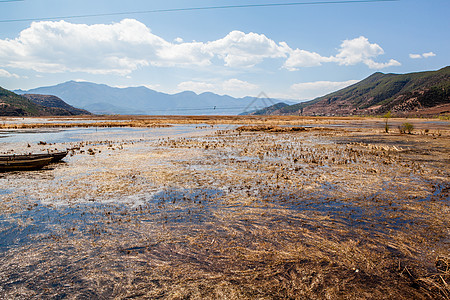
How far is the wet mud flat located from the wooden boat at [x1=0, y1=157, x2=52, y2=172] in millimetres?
2454

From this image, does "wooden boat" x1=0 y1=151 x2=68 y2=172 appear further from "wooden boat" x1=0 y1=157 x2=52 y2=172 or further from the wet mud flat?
the wet mud flat

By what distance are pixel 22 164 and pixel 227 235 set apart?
22.1 m

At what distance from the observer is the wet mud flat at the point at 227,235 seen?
7.42 m

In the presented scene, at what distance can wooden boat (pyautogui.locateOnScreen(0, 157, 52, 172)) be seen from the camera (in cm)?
2257

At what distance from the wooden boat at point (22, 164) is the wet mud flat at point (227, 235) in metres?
2.45

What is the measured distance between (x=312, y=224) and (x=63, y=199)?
14.1 m

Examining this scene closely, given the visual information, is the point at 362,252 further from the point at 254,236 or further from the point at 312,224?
the point at 254,236

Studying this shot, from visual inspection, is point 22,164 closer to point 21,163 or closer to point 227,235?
point 21,163

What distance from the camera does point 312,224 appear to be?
37.7 ft

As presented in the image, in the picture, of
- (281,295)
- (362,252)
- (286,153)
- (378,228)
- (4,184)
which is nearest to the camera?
(281,295)

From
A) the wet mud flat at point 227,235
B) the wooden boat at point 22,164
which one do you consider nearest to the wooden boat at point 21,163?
the wooden boat at point 22,164

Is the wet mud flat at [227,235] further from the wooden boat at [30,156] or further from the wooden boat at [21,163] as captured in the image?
the wooden boat at [30,156]

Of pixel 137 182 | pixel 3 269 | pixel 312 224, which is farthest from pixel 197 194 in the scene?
pixel 3 269

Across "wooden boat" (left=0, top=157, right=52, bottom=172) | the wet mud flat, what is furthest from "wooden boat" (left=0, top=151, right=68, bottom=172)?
the wet mud flat
